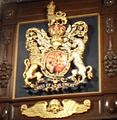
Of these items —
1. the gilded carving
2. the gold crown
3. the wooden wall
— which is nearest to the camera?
the wooden wall

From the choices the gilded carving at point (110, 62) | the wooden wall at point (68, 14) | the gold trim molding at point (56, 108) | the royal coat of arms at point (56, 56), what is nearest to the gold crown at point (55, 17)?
the royal coat of arms at point (56, 56)

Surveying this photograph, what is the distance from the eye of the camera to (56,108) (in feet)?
27.0

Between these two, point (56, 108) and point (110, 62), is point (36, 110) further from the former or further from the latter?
point (110, 62)

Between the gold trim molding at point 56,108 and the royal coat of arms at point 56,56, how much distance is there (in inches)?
10.7

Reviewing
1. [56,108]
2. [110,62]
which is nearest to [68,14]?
[110,62]

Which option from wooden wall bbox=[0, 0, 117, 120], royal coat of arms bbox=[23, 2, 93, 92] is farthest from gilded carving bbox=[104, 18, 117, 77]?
royal coat of arms bbox=[23, 2, 93, 92]

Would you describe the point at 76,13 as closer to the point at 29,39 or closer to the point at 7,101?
the point at 29,39

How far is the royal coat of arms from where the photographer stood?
8.45m

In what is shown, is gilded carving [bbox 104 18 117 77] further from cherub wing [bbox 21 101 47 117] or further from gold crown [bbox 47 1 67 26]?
cherub wing [bbox 21 101 47 117]

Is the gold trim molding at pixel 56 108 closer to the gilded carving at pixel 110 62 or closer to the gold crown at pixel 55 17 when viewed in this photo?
the gilded carving at pixel 110 62

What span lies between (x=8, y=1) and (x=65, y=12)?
1162mm

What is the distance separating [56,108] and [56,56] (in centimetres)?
100

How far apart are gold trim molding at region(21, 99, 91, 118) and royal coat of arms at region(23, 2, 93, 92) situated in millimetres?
272

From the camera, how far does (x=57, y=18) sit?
8969mm
